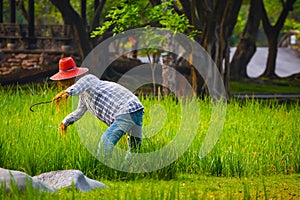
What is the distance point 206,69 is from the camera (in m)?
16.1

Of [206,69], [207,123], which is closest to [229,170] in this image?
[207,123]

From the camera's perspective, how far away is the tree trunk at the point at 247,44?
25531 millimetres

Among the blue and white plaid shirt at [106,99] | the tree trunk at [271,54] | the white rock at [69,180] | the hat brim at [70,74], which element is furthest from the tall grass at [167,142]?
the tree trunk at [271,54]

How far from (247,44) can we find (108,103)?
19528 mm

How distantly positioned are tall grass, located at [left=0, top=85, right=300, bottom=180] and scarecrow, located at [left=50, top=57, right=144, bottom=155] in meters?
0.22

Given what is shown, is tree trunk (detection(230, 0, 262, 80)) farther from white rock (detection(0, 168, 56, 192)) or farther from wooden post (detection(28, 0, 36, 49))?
white rock (detection(0, 168, 56, 192))

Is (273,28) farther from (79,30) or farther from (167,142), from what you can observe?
(167,142)

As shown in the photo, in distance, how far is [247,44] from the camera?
2689cm

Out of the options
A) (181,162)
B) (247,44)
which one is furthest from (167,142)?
(247,44)

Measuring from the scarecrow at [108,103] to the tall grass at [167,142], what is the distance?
0.22 metres

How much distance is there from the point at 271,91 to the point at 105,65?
17.8ft

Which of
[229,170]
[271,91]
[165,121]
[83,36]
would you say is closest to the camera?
[229,170]

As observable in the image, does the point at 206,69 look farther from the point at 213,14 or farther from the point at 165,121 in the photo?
the point at 165,121

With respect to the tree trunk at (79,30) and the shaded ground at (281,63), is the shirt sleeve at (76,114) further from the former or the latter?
the shaded ground at (281,63)
